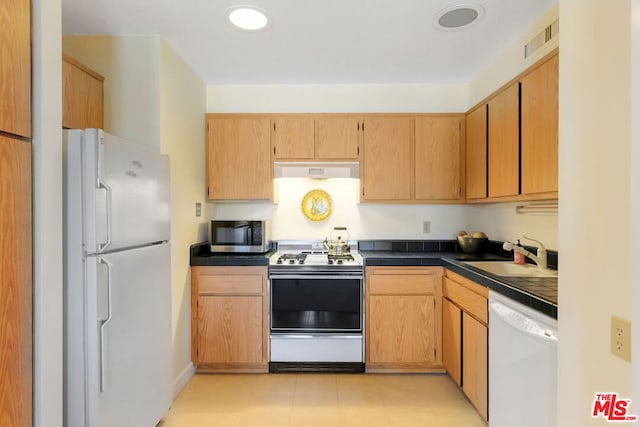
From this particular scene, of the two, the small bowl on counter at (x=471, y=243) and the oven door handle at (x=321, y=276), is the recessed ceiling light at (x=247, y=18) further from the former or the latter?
the small bowl on counter at (x=471, y=243)

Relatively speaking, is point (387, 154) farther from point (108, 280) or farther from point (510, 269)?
point (108, 280)

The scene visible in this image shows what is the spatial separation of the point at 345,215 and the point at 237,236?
3.43ft

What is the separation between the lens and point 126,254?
62.7 inches

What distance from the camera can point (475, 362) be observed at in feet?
6.61

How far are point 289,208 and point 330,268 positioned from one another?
2.87 ft

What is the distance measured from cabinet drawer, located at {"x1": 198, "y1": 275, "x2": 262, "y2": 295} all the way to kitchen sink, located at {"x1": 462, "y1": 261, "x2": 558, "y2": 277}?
1599 mm

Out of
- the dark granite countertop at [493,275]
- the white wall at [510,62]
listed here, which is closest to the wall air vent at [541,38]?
the white wall at [510,62]

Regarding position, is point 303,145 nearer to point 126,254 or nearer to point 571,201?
point 126,254

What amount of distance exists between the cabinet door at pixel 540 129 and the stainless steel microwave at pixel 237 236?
1982 mm

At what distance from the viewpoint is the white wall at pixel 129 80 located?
2.17 meters

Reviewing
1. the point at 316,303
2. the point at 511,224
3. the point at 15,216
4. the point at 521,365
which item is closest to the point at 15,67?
the point at 15,216

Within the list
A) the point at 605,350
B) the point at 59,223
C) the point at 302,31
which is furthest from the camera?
the point at 302,31

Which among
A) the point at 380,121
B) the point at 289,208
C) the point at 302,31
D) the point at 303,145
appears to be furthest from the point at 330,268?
the point at 302,31

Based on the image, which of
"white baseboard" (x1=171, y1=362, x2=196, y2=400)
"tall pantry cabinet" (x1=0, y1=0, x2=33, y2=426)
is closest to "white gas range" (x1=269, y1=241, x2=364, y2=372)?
"white baseboard" (x1=171, y1=362, x2=196, y2=400)
